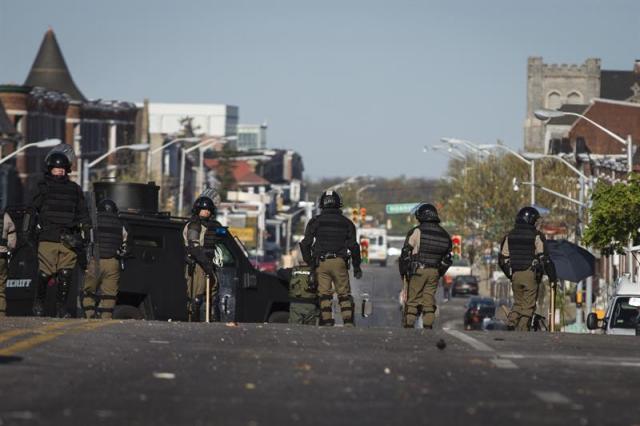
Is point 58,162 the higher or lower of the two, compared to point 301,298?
higher

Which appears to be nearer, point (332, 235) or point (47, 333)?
point (47, 333)

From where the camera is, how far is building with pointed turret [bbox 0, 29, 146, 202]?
82938mm

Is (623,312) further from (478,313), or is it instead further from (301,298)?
(478,313)

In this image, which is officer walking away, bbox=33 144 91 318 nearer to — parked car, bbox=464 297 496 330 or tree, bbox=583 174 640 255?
tree, bbox=583 174 640 255

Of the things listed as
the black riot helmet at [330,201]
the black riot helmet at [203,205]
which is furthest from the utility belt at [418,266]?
the black riot helmet at [203,205]

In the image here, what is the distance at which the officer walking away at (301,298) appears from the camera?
24.2 meters

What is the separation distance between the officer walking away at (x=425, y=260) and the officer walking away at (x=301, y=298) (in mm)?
1890

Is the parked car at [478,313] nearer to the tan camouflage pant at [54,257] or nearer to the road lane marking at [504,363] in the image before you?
the tan camouflage pant at [54,257]

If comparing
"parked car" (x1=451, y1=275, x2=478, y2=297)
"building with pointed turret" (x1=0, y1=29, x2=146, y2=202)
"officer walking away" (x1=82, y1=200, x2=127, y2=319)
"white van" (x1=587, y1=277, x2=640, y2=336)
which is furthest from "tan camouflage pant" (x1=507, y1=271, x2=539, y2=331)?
"parked car" (x1=451, y1=275, x2=478, y2=297)

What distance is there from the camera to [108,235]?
2366cm

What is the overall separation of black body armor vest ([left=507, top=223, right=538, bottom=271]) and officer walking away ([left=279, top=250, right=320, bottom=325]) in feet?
9.08

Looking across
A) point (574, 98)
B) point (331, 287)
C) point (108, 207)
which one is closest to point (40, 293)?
point (108, 207)

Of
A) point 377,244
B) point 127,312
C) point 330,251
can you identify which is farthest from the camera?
point 377,244

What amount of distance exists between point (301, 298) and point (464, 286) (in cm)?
7582
